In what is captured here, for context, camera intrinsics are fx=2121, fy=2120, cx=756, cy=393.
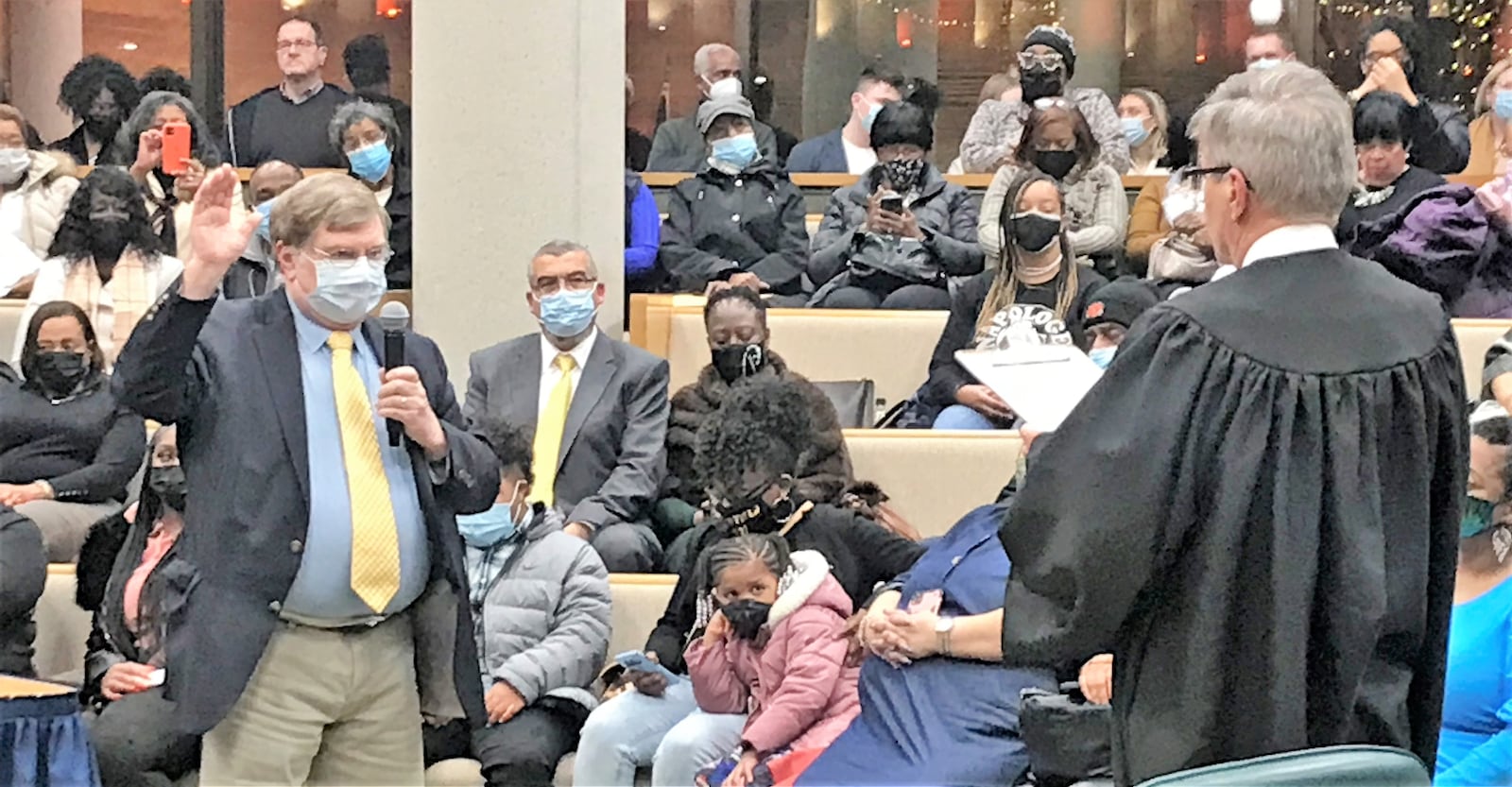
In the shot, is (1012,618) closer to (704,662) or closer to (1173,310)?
(1173,310)

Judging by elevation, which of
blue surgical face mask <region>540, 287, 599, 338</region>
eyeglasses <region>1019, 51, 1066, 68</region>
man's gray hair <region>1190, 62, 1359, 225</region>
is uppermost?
eyeglasses <region>1019, 51, 1066, 68</region>

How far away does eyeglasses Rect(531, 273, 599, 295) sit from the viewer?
6105 millimetres

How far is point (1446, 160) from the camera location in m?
7.46

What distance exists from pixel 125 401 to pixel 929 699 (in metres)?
1.64

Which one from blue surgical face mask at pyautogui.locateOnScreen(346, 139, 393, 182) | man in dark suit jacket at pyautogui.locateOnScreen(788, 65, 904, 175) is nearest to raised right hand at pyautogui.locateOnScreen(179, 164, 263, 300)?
blue surgical face mask at pyautogui.locateOnScreen(346, 139, 393, 182)

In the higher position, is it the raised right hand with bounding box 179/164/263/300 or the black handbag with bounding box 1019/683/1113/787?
the raised right hand with bounding box 179/164/263/300

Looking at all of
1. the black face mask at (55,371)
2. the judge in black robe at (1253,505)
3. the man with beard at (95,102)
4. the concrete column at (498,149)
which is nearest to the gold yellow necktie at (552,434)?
the concrete column at (498,149)

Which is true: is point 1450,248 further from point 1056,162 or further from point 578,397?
point 578,397

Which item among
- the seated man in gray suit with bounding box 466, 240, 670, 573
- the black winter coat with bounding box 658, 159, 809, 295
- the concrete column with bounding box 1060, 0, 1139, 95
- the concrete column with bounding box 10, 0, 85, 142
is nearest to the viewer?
the seated man in gray suit with bounding box 466, 240, 670, 573

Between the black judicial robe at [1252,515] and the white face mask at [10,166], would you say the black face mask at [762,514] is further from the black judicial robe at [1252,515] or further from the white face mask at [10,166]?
the white face mask at [10,166]

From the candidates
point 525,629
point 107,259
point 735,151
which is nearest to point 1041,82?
point 735,151

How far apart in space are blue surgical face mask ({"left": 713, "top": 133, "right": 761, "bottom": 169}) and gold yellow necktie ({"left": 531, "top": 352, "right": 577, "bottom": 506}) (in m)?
1.94

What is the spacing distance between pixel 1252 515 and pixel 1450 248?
4.28 meters

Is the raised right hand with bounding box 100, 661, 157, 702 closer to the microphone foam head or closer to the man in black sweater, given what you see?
the microphone foam head
